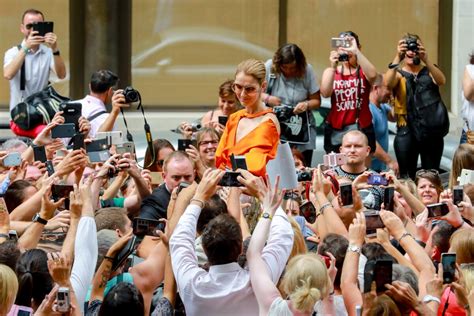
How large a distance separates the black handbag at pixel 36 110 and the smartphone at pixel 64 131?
102 inches

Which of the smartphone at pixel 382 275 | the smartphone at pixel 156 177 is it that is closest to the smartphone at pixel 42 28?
the smartphone at pixel 156 177

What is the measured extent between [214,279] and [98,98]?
236 inches

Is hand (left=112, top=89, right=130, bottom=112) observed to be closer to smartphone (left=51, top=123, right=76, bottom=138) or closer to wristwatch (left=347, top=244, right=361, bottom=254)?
smartphone (left=51, top=123, right=76, bottom=138)

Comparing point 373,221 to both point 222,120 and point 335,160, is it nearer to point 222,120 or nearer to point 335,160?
point 335,160

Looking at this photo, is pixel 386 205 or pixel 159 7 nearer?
pixel 386 205

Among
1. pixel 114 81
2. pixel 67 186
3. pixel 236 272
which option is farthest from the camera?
pixel 114 81

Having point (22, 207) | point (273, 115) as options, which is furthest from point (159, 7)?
point (22, 207)

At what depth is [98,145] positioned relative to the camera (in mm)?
11336

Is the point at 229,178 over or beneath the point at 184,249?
over

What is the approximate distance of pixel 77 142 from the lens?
1084 cm

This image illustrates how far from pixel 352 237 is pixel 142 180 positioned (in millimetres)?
3037

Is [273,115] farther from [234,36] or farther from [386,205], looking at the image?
[234,36]

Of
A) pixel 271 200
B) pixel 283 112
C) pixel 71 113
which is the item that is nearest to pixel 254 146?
pixel 71 113

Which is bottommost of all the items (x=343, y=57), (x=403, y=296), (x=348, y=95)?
(x=403, y=296)
